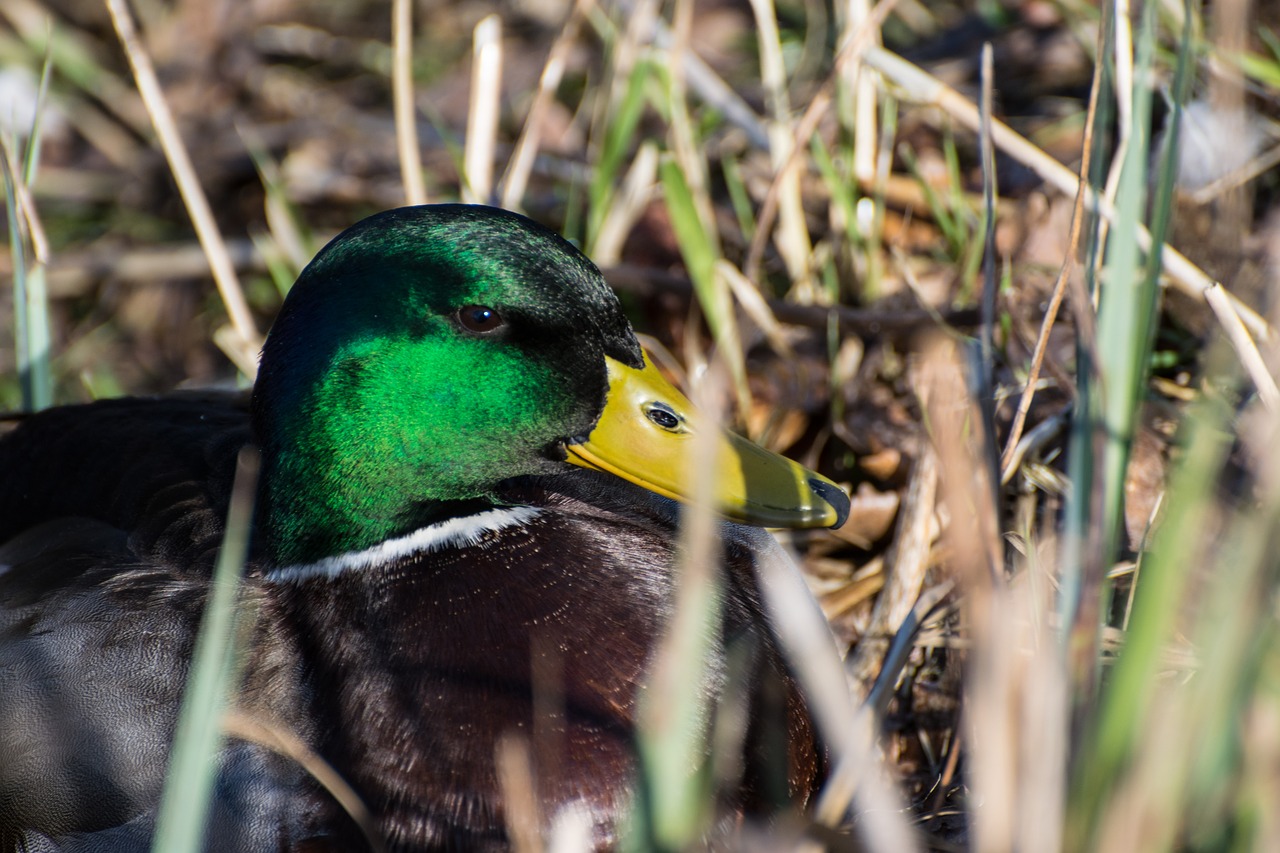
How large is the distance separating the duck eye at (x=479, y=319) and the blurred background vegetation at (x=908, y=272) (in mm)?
548

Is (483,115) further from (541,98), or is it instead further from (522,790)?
(522,790)

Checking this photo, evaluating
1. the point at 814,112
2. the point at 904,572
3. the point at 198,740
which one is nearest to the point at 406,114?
the point at 814,112

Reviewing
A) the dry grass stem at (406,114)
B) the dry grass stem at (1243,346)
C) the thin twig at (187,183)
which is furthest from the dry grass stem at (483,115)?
the dry grass stem at (1243,346)

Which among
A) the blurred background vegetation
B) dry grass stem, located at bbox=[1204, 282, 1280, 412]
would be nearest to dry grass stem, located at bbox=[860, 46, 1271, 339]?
the blurred background vegetation

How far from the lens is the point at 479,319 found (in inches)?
78.4

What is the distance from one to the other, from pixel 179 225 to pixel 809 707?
3220mm

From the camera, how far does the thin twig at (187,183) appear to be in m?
2.95

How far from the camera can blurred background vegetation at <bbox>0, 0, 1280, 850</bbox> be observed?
131 centimetres

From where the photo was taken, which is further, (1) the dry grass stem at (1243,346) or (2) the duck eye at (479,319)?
(2) the duck eye at (479,319)

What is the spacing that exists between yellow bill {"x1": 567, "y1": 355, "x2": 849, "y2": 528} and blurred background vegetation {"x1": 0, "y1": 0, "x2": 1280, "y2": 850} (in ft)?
0.73

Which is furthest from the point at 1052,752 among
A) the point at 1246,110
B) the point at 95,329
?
the point at 95,329

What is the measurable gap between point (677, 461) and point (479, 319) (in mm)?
349

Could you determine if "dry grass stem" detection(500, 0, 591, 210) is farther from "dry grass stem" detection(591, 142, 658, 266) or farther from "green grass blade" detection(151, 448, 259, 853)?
"green grass blade" detection(151, 448, 259, 853)

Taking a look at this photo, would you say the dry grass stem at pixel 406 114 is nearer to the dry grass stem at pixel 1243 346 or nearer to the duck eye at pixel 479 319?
the duck eye at pixel 479 319
